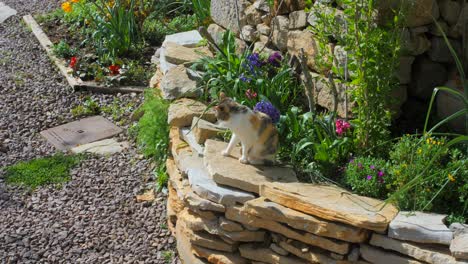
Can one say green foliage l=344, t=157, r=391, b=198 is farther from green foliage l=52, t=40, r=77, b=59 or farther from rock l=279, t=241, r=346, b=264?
green foliage l=52, t=40, r=77, b=59

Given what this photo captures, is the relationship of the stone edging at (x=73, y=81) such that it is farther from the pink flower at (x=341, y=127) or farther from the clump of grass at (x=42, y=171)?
the pink flower at (x=341, y=127)

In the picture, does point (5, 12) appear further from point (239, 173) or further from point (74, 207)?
point (239, 173)

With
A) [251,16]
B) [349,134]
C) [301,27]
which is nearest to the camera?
[349,134]

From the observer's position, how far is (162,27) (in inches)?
339

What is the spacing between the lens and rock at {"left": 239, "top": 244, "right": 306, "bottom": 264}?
14.3 ft

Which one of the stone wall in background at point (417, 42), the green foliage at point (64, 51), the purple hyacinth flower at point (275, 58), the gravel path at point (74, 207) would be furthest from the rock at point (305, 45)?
the green foliage at point (64, 51)

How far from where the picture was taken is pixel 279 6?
18.4 feet

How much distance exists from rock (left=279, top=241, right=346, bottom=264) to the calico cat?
0.64 meters

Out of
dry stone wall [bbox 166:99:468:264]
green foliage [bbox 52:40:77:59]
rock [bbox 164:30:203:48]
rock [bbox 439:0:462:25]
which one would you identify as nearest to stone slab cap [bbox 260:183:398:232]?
dry stone wall [bbox 166:99:468:264]

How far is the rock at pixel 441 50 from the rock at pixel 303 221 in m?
1.65

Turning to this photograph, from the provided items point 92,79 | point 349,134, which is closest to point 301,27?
point 349,134

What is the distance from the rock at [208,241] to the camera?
15.1 ft

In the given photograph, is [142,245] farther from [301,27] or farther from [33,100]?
[33,100]

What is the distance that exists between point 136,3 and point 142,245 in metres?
4.11
